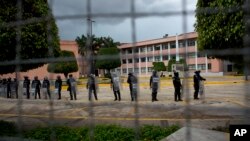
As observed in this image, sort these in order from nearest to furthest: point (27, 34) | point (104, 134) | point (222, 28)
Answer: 1. point (222, 28)
2. point (27, 34)
3. point (104, 134)

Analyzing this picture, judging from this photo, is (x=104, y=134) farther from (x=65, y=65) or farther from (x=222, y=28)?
(x=222, y=28)

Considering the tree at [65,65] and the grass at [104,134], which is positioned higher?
the tree at [65,65]

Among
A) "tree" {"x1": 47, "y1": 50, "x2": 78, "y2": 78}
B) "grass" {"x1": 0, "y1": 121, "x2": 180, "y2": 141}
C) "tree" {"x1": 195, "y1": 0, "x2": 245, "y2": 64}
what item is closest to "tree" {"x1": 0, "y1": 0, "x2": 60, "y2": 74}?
"tree" {"x1": 47, "y1": 50, "x2": 78, "y2": 78}

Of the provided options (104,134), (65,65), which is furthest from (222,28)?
(104,134)

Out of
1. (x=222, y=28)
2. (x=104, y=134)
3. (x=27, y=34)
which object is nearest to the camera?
(x=222, y=28)

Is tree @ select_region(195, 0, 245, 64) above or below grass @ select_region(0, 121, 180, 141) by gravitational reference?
above

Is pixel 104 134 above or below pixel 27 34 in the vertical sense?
below

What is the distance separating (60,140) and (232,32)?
3.22m

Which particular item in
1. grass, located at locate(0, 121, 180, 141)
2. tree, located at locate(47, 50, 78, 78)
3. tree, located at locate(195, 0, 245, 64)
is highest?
tree, located at locate(195, 0, 245, 64)

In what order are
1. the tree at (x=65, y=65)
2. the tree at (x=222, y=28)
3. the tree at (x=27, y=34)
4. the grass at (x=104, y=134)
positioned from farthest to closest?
the grass at (x=104, y=134), the tree at (x=27, y=34), the tree at (x=222, y=28), the tree at (x=65, y=65)

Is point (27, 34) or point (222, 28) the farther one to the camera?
point (27, 34)

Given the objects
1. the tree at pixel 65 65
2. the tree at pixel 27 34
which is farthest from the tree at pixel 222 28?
the tree at pixel 27 34

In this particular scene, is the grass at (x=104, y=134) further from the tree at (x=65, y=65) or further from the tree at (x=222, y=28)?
the tree at (x=222, y=28)

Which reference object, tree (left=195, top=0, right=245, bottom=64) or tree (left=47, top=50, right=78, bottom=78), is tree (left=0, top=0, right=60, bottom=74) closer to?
tree (left=47, top=50, right=78, bottom=78)
